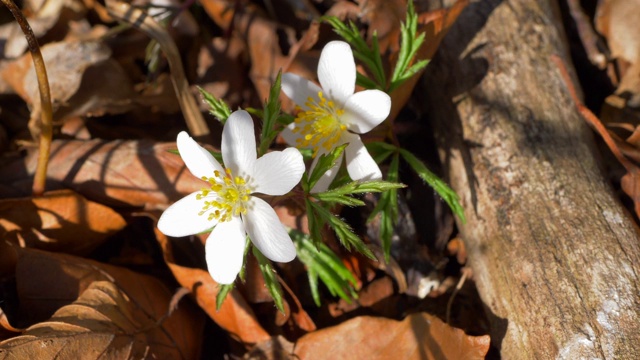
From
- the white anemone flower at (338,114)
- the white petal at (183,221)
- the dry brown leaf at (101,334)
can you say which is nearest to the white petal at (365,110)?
the white anemone flower at (338,114)

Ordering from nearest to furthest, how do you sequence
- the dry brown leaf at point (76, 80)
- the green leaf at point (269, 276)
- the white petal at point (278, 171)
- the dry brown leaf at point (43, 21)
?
the white petal at point (278, 171)
the green leaf at point (269, 276)
the dry brown leaf at point (76, 80)
the dry brown leaf at point (43, 21)

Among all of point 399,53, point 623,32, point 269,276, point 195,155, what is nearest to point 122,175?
point 195,155

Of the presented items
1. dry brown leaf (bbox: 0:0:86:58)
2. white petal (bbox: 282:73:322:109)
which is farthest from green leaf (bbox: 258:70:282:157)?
dry brown leaf (bbox: 0:0:86:58)

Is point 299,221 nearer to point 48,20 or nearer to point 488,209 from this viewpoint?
point 488,209

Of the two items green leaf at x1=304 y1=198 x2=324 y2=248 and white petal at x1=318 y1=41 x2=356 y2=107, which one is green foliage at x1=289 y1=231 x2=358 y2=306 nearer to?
green leaf at x1=304 y1=198 x2=324 y2=248

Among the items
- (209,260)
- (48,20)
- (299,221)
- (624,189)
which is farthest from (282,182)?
(48,20)

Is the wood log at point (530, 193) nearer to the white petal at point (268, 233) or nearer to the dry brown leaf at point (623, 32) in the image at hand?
the dry brown leaf at point (623, 32)
